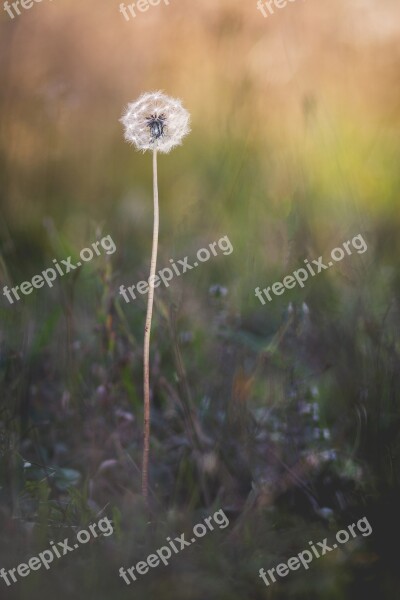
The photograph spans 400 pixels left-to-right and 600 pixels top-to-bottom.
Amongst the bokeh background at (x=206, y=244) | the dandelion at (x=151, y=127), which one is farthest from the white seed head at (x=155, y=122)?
the bokeh background at (x=206, y=244)

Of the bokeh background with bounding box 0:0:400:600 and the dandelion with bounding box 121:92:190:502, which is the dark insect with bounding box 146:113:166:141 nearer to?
the dandelion with bounding box 121:92:190:502

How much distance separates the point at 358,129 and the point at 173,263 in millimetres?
509

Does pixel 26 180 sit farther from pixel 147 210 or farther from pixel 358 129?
pixel 358 129

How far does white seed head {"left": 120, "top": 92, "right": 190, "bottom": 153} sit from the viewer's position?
4.42 feet

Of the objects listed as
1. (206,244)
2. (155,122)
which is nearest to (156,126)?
(155,122)

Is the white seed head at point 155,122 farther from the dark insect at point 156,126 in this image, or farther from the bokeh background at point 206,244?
the bokeh background at point 206,244

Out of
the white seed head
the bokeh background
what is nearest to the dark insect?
the white seed head

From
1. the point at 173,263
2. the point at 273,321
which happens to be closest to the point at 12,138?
the point at 173,263

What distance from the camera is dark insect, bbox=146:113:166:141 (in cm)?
134

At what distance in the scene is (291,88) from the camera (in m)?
1.49

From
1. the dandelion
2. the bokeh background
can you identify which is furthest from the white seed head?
the bokeh background

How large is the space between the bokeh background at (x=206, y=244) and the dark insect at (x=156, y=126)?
19 cm

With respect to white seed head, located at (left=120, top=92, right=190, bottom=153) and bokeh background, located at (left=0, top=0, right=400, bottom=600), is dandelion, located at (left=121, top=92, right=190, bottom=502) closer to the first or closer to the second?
white seed head, located at (left=120, top=92, right=190, bottom=153)

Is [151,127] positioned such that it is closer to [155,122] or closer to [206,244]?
[155,122]
